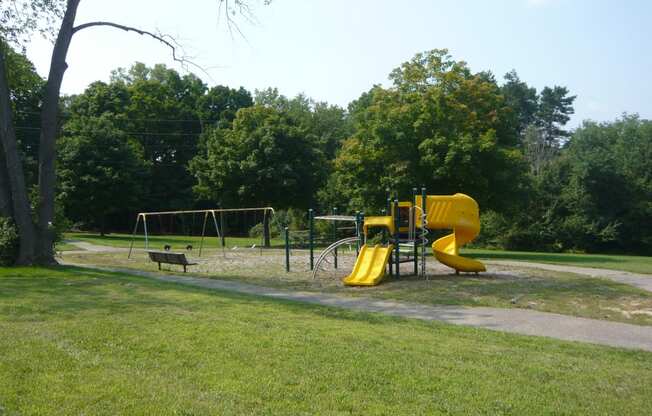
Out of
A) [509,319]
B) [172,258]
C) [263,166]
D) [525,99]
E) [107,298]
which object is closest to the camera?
[509,319]

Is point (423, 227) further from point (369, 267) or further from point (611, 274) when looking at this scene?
point (611, 274)

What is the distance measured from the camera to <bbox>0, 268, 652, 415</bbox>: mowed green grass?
5090mm


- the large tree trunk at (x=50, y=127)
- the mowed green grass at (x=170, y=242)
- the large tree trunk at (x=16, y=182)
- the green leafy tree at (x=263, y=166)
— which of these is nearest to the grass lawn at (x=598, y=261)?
the green leafy tree at (x=263, y=166)

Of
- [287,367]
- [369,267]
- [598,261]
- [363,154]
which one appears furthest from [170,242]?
[287,367]

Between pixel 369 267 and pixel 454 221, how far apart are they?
3.06 meters

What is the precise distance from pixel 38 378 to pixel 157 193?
178ft

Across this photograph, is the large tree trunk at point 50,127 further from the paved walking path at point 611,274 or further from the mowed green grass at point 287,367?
the paved walking path at point 611,274

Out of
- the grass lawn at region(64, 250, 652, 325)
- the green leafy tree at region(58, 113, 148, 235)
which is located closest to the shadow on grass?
the grass lawn at region(64, 250, 652, 325)

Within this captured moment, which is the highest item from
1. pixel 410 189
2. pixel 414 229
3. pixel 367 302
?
pixel 410 189

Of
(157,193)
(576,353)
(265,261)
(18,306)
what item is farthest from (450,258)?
(157,193)

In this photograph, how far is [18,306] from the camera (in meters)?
10.3

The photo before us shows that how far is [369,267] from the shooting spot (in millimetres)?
16844

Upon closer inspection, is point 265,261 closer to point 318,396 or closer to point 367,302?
point 367,302

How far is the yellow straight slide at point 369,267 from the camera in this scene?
53.0 feet
